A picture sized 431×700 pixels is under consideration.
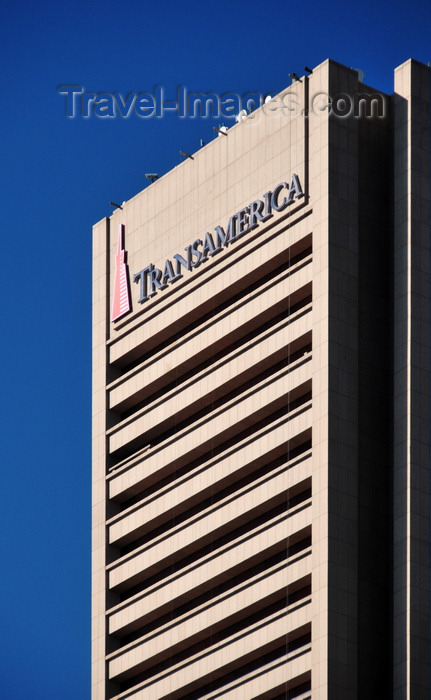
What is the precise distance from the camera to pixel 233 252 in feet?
573

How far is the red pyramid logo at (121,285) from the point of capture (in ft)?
610

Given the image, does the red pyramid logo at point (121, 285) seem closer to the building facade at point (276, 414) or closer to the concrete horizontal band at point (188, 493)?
the building facade at point (276, 414)

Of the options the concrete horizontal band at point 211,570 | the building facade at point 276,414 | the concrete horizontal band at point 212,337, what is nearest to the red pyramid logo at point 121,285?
the building facade at point 276,414

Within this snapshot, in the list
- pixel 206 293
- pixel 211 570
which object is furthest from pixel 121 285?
pixel 211 570

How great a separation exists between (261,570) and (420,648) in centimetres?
1631

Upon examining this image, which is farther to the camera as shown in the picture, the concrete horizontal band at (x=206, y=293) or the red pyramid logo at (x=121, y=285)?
the red pyramid logo at (x=121, y=285)

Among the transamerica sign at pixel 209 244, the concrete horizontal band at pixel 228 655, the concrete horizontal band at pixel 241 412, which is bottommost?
the concrete horizontal band at pixel 228 655

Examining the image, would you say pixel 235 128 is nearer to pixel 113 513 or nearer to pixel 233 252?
pixel 233 252

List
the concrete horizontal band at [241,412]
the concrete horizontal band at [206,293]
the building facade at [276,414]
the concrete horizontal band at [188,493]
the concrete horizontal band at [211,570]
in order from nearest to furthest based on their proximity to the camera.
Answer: the building facade at [276,414]
the concrete horizontal band at [211,570]
the concrete horizontal band at [188,493]
the concrete horizontal band at [241,412]
the concrete horizontal band at [206,293]

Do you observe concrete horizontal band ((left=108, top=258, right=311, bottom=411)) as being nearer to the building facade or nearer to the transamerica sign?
the building facade

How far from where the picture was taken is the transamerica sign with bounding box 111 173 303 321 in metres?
170

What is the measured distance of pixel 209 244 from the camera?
6969 inches

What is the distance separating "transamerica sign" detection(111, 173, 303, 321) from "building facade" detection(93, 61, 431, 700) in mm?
158

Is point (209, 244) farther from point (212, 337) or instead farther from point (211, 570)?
point (211, 570)
